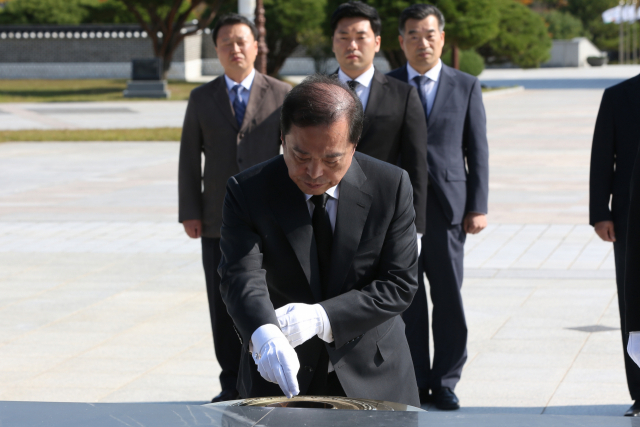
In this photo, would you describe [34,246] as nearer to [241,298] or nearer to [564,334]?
[564,334]

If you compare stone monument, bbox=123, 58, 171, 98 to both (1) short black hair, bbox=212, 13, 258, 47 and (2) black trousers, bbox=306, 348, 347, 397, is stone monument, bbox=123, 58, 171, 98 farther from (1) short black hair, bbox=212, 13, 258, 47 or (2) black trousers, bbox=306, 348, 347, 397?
(2) black trousers, bbox=306, 348, 347, 397

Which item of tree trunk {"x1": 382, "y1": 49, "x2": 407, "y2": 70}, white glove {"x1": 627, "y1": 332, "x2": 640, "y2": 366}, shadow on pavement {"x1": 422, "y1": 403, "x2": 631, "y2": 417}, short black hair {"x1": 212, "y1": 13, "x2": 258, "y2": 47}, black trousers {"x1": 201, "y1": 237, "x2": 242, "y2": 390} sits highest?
short black hair {"x1": 212, "y1": 13, "x2": 258, "y2": 47}

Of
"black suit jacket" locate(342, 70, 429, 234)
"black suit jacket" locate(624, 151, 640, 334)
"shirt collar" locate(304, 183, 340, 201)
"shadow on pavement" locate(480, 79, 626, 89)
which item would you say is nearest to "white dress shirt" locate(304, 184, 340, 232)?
"shirt collar" locate(304, 183, 340, 201)

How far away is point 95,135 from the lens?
19.8 meters

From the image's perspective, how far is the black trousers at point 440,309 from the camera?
14.5 ft

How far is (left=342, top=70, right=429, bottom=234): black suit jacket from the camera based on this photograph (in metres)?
4.23

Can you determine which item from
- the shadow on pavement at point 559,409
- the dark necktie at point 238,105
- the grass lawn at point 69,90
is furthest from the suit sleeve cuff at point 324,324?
the grass lawn at point 69,90

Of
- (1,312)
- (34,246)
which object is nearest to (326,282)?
(1,312)

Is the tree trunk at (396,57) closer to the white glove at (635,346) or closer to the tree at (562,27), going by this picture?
the white glove at (635,346)

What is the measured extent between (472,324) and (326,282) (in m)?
3.36

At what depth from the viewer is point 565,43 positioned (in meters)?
62.0

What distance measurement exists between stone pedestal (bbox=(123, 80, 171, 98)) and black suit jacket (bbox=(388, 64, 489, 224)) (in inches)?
1221

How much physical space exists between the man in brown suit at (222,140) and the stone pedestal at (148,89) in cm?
3063

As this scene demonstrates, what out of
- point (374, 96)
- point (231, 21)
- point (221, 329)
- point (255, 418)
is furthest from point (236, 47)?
point (255, 418)
